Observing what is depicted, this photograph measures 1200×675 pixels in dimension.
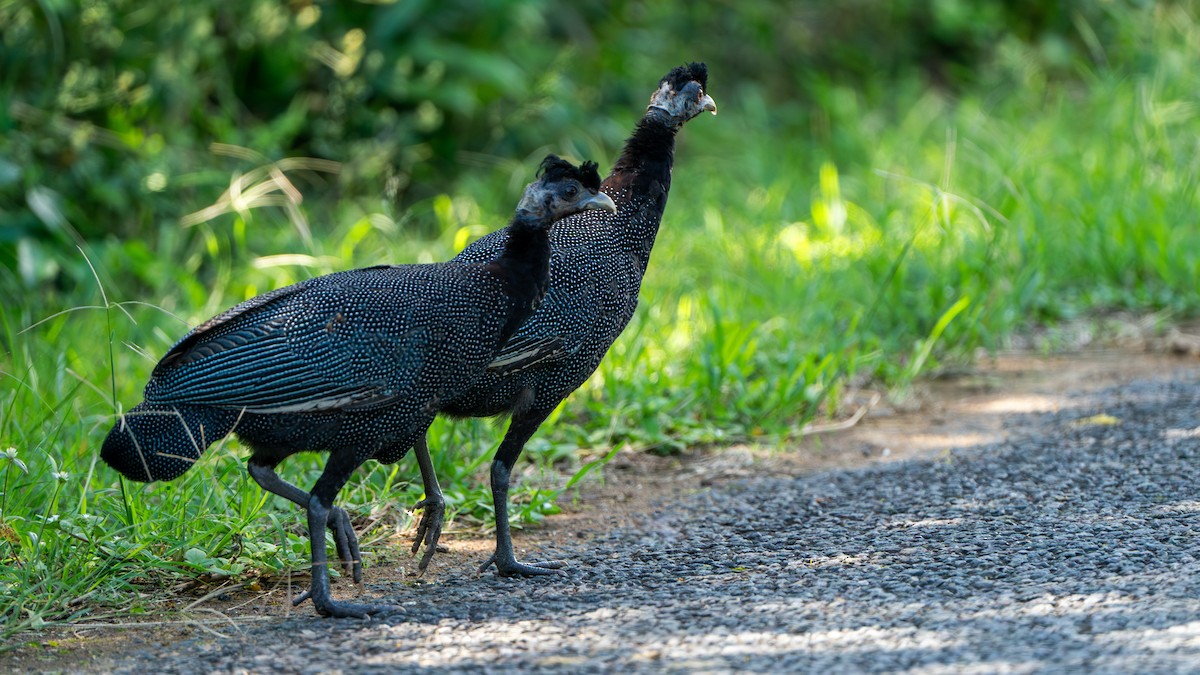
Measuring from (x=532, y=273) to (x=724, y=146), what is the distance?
6719mm

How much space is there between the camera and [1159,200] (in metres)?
7.46

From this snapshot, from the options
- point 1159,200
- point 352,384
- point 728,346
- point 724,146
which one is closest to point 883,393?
point 728,346

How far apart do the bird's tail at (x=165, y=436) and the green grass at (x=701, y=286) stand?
1.05ft

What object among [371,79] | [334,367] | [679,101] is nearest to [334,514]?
[334,367]

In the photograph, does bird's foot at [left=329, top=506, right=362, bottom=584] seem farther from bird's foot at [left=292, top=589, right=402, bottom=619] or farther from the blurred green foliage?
the blurred green foliage

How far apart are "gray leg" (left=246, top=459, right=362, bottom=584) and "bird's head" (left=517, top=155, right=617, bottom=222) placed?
42.0 inches

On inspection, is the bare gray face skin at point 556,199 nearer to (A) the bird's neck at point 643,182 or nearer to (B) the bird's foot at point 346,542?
(A) the bird's neck at point 643,182

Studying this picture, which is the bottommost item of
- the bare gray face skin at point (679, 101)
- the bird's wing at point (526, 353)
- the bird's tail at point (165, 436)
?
the bird's tail at point (165, 436)

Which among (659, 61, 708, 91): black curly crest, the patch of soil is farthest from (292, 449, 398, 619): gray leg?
(659, 61, 708, 91): black curly crest

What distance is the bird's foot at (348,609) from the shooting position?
3.61 m

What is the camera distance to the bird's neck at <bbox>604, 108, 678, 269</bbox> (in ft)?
14.7

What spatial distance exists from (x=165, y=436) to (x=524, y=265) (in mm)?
1147

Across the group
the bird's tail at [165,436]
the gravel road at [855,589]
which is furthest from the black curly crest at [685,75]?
the bird's tail at [165,436]

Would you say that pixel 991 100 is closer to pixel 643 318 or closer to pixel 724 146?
pixel 724 146
